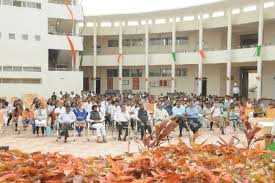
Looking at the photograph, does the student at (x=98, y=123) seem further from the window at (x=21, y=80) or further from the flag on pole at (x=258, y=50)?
the flag on pole at (x=258, y=50)

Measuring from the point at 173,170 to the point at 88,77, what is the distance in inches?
1277

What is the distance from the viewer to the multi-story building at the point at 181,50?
2647 centimetres

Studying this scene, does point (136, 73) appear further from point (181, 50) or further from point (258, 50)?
point (258, 50)

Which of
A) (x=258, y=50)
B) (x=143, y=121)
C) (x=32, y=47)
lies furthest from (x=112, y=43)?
(x=143, y=121)

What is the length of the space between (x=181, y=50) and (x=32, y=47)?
13490mm

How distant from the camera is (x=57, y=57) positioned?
2828 centimetres

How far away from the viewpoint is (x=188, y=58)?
29.1 meters

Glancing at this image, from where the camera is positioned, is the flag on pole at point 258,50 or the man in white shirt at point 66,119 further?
the flag on pole at point 258,50

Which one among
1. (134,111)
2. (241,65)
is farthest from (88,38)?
(134,111)

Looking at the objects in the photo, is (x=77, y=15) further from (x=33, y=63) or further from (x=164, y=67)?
(x=164, y=67)

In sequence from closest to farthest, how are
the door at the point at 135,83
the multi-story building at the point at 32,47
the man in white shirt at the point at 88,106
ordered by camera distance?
1. the man in white shirt at the point at 88,106
2. the multi-story building at the point at 32,47
3. the door at the point at 135,83

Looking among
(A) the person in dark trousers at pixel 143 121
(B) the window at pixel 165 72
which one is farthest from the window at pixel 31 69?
(A) the person in dark trousers at pixel 143 121

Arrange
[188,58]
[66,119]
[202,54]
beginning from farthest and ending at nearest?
[188,58]
[202,54]
[66,119]

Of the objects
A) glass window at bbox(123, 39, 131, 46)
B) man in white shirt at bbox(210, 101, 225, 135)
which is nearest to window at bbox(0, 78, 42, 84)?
glass window at bbox(123, 39, 131, 46)
